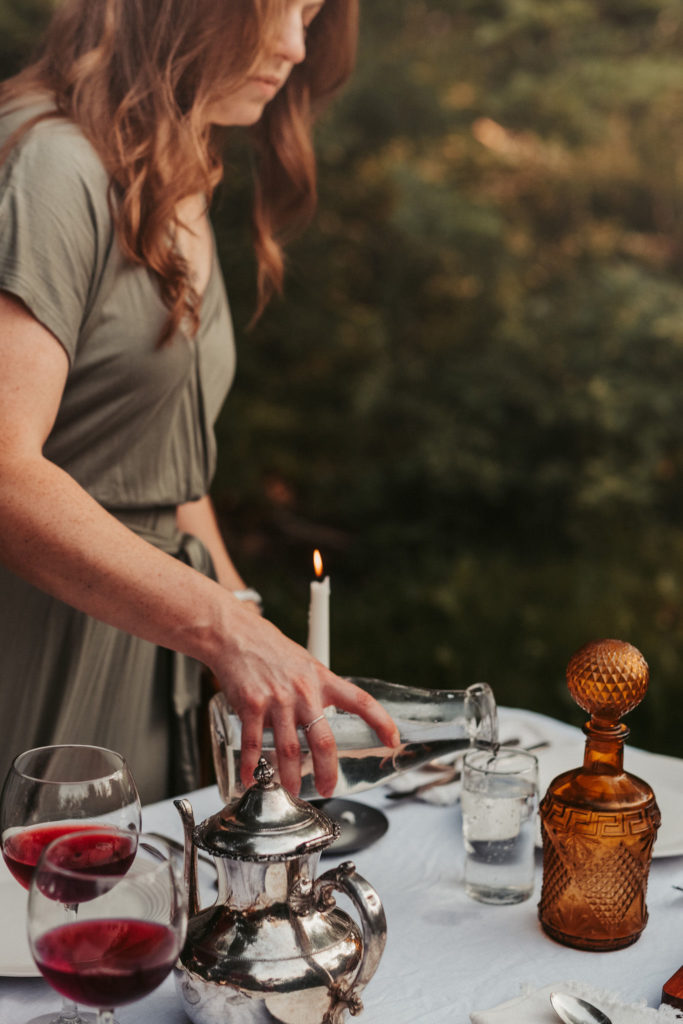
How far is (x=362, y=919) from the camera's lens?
2.24 feet

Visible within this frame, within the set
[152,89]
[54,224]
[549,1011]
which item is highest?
[152,89]

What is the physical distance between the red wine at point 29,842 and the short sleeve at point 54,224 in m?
0.54

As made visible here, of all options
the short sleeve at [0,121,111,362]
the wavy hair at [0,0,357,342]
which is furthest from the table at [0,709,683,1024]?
the wavy hair at [0,0,357,342]

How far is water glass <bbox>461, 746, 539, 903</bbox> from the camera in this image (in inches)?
37.6

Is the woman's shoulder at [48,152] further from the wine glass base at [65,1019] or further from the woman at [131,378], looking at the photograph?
the wine glass base at [65,1019]

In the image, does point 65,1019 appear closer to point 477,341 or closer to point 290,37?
point 290,37

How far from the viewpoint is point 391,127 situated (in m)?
4.27

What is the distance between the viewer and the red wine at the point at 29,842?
0.76 m

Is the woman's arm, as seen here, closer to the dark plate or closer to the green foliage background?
the dark plate

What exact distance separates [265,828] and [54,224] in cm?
72

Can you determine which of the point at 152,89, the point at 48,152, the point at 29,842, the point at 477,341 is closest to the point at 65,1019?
the point at 29,842

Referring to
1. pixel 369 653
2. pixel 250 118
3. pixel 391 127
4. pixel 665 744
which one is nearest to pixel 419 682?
pixel 369 653

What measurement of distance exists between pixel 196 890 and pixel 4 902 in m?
0.22

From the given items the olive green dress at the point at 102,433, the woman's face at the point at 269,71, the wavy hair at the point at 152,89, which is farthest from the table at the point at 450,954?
the woman's face at the point at 269,71
